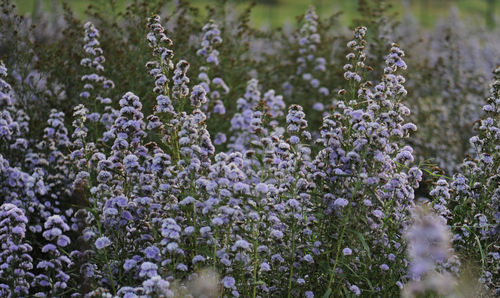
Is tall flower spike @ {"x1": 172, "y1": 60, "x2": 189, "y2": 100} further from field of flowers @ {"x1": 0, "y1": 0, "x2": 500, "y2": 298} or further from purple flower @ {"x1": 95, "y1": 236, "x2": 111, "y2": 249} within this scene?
purple flower @ {"x1": 95, "y1": 236, "x2": 111, "y2": 249}

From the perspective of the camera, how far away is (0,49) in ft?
31.4

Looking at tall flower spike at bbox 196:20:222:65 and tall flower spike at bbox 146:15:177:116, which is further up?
tall flower spike at bbox 196:20:222:65

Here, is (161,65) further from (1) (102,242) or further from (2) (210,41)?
(2) (210,41)

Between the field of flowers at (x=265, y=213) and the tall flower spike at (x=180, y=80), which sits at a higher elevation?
the tall flower spike at (x=180, y=80)

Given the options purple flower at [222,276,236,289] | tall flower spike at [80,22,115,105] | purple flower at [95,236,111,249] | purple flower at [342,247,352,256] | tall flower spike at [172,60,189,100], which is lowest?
purple flower at [222,276,236,289]

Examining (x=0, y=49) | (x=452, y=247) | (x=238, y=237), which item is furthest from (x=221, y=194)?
(x=0, y=49)

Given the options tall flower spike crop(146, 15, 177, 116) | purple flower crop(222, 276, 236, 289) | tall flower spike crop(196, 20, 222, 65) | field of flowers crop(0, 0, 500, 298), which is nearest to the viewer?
purple flower crop(222, 276, 236, 289)

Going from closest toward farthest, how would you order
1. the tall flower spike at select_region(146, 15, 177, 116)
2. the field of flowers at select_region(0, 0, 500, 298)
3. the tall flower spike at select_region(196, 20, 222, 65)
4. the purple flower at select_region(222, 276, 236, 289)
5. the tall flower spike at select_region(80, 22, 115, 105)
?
the purple flower at select_region(222, 276, 236, 289)
the field of flowers at select_region(0, 0, 500, 298)
the tall flower spike at select_region(146, 15, 177, 116)
the tall flower spike at select_region(80, 22, 115, 105)
the tall flower spike at select_region(196, 20, 222, 65)

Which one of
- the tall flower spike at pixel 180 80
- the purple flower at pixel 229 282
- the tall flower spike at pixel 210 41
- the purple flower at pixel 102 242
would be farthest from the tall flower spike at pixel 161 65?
the tall flower spike at pixel 210 41

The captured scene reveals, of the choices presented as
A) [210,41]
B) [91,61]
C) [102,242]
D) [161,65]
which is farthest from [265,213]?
[210,41]

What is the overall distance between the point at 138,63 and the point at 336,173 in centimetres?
356

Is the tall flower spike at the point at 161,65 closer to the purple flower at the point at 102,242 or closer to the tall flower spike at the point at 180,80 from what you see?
the tall flower spike at the point at 180,80

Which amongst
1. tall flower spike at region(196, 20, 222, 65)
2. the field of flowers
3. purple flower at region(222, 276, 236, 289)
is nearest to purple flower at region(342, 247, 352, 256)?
the field of flowers

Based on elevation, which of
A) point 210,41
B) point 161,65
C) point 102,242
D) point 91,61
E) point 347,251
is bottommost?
point 102,242
